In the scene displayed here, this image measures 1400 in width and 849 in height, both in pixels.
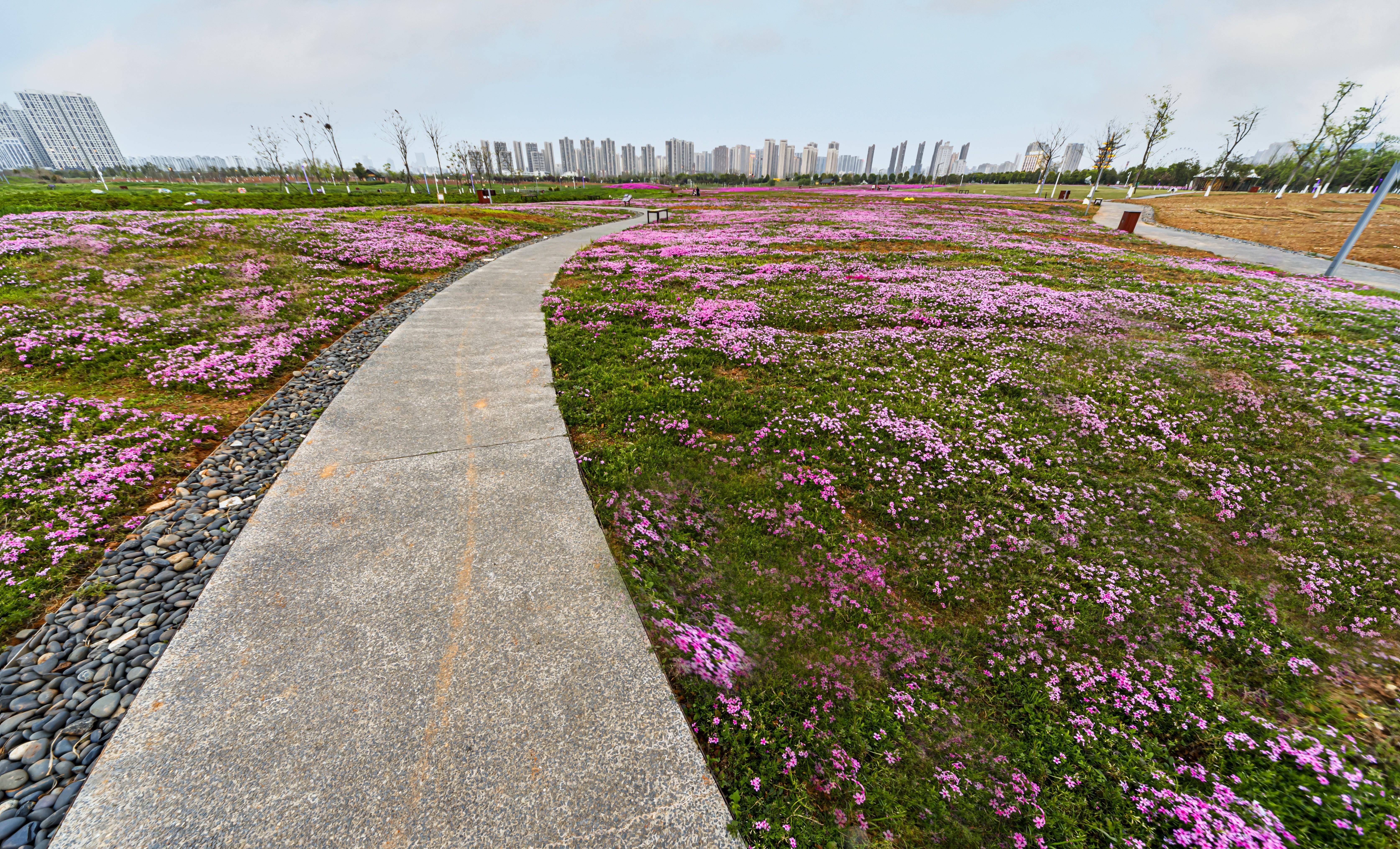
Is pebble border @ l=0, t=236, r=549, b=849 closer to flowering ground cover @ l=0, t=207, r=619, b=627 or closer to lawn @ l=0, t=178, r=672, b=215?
flowering ground cover @ l=0, t=207, r=619, b=627

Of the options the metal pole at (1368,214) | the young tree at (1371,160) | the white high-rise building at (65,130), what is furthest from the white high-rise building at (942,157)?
the white high-rise building at (65,130)

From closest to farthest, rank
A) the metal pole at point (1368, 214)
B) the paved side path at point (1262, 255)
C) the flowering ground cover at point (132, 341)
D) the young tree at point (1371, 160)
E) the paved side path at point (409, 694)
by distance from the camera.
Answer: the paved side path at point (409, 694), the flowering ground cover at point (132, 341), the metal pole at point (1368, 214), the paved side path at point (1262, 255), the young tree at point (1371, 160)

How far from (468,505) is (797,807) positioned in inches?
174

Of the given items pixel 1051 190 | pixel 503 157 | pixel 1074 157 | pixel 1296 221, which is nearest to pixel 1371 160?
pixel 1051 190

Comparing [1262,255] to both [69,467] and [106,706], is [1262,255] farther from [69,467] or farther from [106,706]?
[69,467]

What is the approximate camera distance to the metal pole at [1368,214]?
13.9 meters

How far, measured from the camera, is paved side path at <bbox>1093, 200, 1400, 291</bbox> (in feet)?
61.1

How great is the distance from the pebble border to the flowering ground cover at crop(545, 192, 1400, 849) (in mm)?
3807

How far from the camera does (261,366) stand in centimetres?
876

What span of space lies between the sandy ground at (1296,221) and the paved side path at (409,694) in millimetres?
38421

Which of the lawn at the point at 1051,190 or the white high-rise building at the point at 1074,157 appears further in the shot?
the white high-rise building at the point at 1074,157

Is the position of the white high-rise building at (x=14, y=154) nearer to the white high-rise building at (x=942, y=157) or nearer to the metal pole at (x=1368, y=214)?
the metal pole at (x=1368, y=214)

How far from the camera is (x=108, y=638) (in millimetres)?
3791

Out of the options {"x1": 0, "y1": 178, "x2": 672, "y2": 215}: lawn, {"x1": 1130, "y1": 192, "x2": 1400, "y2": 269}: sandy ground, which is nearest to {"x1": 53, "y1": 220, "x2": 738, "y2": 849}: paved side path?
{"x1": 0, "y1": 178, "x2": 672, "y2": 215}: lawn
